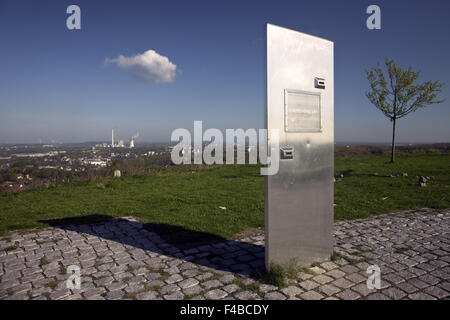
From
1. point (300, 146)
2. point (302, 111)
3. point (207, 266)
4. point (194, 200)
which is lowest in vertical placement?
point (207, 266)

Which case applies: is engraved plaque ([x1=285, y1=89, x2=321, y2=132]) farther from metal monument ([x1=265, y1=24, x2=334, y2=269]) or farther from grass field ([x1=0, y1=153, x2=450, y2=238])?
grass field ([x1=0, y1=153, x2=450, y2=238])

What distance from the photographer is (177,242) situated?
4.96 m

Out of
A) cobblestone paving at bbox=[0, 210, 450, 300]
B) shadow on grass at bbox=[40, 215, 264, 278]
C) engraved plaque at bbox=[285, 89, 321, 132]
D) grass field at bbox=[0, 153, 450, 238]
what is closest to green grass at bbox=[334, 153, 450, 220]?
grass field at bbox=[0, 153, 450, 238]

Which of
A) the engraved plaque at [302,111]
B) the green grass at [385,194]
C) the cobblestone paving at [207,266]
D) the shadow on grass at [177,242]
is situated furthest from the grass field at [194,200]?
the engraved plaque at [302,111]

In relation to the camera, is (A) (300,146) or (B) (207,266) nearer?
(A) (300,146)

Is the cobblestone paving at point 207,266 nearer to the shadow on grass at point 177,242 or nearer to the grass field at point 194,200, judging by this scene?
the shadow on grass at point 177,242

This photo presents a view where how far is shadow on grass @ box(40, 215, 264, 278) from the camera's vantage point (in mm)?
4129

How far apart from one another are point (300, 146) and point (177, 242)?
9.35ft

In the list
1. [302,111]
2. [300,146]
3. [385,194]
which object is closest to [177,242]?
[300,146]

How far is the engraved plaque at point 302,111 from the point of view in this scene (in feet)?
11.8

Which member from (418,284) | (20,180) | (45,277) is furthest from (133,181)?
(418,284)

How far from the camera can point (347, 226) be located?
5785 millimetres

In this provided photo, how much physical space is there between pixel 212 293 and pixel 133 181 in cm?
936

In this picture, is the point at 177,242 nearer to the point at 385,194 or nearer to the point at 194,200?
the point at 194,200
